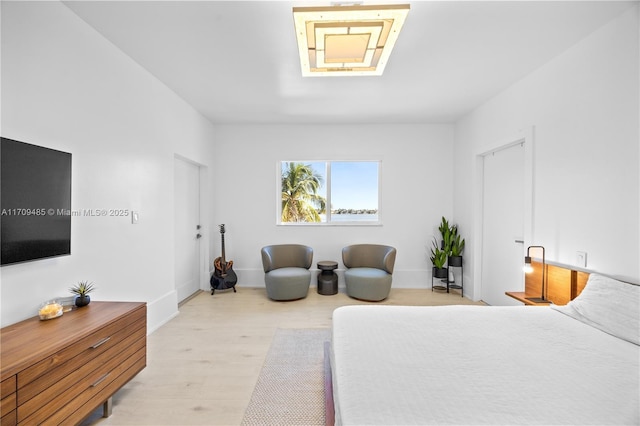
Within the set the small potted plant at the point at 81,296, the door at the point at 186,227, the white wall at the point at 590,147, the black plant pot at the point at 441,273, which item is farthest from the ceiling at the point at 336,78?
the black plant pot at the point at 441,273

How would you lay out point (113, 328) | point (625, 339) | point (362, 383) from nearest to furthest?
point (362, 383) < point (625, 339) < point (113, 328)

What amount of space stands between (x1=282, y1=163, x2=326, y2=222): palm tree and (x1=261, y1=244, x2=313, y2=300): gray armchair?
61cm

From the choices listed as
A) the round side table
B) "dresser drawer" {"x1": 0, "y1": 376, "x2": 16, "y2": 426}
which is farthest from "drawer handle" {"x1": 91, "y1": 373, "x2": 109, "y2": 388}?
the round side table

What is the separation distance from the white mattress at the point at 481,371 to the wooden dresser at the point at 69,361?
4.36ft

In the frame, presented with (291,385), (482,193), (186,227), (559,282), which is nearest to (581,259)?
(559,282)

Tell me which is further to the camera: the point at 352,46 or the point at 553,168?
the point at 553,168

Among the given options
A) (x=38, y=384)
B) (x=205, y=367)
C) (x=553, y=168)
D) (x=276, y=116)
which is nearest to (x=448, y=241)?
(x=553, y=168)

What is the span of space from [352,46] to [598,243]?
2380 millimetres

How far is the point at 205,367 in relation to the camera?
8.02ft

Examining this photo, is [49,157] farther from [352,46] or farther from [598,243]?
[598,243]

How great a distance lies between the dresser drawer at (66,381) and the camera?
4.27ft

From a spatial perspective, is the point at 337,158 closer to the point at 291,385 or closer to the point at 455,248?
the point at 455,248

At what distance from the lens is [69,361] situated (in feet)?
4.93

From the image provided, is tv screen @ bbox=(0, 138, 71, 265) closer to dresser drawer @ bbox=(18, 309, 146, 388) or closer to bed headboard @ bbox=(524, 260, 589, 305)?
dresser drawer @ bbox=(18, 309, 146, 388)
